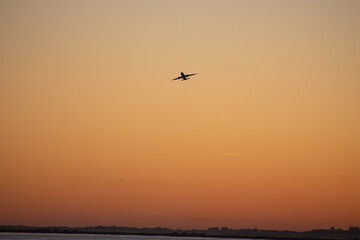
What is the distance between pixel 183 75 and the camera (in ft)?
500
